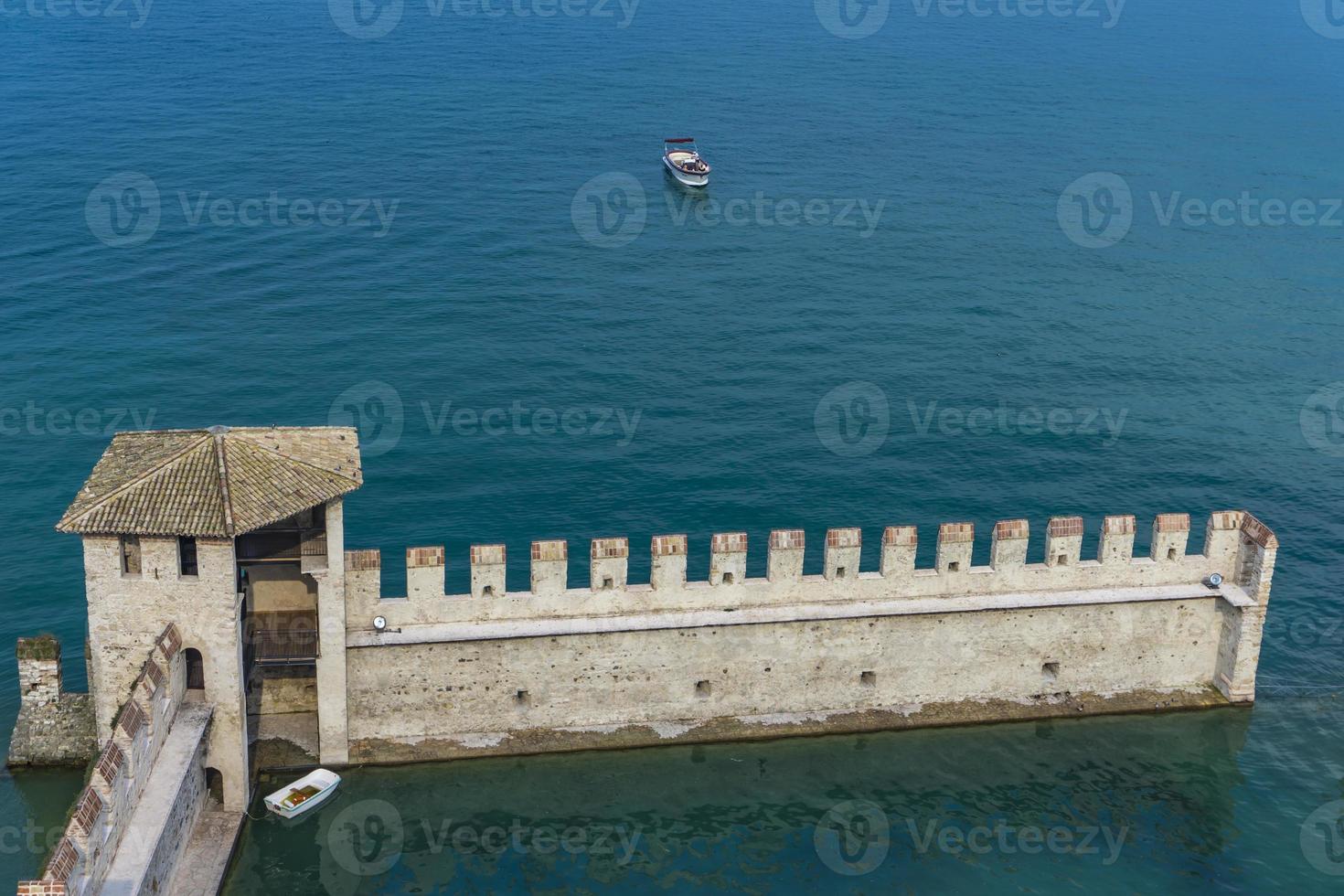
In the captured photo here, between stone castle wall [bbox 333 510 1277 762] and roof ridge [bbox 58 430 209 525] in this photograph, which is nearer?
roof ridge [bbox 58 430 209 525]

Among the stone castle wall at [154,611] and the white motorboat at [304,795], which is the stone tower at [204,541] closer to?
the stone castle wall at [154,611]

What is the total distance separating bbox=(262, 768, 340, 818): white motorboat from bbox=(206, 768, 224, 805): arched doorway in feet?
3.36

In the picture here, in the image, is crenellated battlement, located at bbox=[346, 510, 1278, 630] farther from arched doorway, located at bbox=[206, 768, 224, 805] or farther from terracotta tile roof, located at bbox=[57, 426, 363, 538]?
arched doorway, located at bbox=[206, 768, 224, 805]

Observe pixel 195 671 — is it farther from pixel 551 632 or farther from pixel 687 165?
pixel 687 165

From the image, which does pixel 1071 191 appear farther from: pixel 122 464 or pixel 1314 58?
pixel 122 464

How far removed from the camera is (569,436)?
5869 cm

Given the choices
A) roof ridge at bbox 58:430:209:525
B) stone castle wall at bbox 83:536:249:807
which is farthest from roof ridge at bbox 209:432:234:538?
stone castle wall at bbox 83:536:249:807

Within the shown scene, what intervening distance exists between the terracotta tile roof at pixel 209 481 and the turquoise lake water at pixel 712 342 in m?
7.61

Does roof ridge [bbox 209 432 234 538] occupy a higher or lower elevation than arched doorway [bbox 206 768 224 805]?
higher

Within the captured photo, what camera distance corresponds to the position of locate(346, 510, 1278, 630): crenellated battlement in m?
38.6

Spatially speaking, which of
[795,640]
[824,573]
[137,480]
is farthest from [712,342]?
[137,480]

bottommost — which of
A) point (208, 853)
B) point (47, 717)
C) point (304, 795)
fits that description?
point (208, 853)

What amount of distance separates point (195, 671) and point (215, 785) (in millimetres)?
2826

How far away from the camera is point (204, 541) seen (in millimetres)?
Result: 35031
